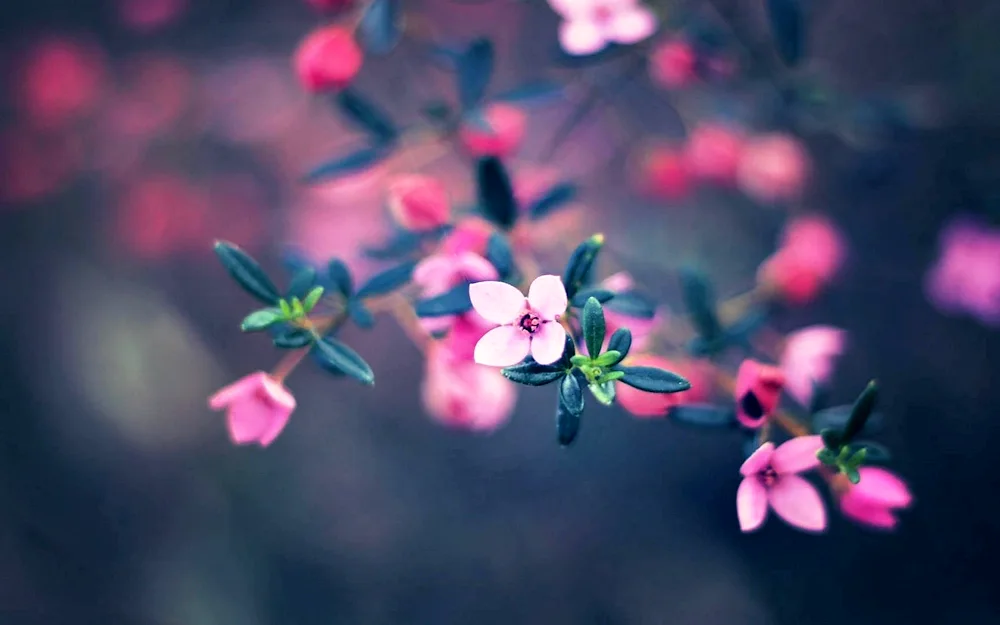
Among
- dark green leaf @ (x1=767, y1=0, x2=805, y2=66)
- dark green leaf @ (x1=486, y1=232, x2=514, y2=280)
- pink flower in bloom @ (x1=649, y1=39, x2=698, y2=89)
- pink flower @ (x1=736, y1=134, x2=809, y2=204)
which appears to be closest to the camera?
dark green leaf @ (x1=486, y1=232, x2=514, y2=280)

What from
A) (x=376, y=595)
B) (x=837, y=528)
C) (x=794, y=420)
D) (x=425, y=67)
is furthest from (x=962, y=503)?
(x=425, y=67)

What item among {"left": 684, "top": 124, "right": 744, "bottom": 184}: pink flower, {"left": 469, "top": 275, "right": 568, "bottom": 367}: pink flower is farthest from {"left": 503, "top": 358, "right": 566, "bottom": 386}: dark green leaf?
{"left": 684, "top": 124, "right": 744, "bottom": 184}: pink flower

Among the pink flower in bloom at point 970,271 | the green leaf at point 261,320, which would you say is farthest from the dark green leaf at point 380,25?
the pink flower in bloom at point 970,271

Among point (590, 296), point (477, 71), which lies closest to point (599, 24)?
point (477, 71)

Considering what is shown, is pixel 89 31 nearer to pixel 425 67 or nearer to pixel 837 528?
pixel 425 67

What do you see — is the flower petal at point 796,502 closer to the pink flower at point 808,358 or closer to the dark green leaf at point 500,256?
the pink flower at point 808,358

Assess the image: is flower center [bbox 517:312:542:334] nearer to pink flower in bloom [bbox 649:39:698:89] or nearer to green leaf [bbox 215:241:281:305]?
green leaf [bbox 215:241:281:305]
